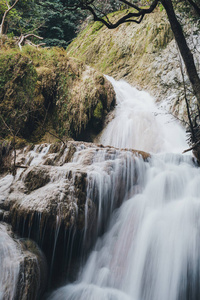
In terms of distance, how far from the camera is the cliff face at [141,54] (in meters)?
11.2

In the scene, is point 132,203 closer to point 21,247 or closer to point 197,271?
point 197,271

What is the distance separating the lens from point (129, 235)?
4316 mm

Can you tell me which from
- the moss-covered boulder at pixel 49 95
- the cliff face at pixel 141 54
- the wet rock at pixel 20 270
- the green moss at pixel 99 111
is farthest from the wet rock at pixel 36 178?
the cliff face at pixel 141 54

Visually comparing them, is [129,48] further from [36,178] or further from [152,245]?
[152,245]

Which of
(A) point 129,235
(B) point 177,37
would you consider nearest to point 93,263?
(A) point 129,235

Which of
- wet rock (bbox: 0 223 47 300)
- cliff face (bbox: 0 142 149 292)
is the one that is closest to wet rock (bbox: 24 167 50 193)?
cliff face (bbox: 0 142 149 292)

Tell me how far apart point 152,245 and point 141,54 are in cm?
1291

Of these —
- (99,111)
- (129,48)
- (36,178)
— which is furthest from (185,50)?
(129,48)

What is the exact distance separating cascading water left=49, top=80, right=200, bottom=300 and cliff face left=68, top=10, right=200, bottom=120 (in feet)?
14.7

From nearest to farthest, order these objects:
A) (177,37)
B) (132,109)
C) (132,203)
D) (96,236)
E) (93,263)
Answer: (177,37) < (93,263) < (96,236) < (132,203) < (132,109)

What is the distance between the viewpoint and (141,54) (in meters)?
13.9

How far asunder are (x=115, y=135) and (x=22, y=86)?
4464 mm

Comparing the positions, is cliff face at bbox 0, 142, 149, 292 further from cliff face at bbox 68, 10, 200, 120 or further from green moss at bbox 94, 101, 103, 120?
cliff face at bbox 68, 10, 200, 120

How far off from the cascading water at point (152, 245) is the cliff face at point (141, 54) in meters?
4.49
